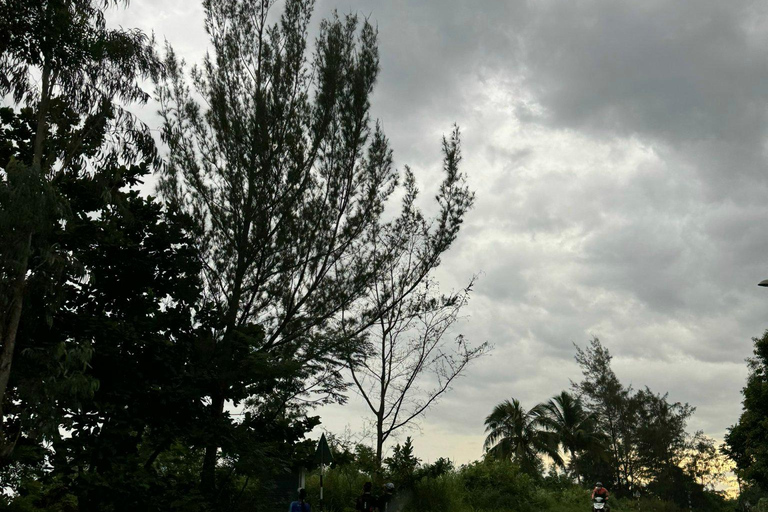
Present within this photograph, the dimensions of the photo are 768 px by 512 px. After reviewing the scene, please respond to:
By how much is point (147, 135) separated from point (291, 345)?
6.27m

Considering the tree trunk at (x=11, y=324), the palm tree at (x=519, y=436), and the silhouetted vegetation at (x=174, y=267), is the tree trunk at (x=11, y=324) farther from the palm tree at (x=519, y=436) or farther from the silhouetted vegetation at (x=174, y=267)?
the palm tree at (x=519, y=436)

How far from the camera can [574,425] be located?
49.7 metres

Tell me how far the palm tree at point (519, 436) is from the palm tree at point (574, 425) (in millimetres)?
3782

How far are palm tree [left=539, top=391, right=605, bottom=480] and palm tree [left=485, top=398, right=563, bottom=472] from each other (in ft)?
12.4

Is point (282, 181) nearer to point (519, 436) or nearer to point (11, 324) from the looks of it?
point (11, 324)

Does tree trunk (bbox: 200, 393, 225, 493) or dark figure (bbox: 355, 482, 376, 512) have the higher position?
tree trunk (bbox: 200, 393, 225, 493)

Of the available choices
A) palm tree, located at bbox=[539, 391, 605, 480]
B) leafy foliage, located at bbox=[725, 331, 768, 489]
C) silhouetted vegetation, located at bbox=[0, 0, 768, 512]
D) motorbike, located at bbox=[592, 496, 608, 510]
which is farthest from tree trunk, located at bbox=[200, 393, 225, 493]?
palm tree, located at bbox=[539, 391, 605, 480]

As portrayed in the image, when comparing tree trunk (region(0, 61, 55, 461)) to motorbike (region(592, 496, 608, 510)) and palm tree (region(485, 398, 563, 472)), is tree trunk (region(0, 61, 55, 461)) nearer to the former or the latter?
motorbike (region(592, 496, 608, 510))

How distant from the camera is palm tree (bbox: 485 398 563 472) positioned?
41.8 m

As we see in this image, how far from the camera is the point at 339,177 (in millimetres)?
17109

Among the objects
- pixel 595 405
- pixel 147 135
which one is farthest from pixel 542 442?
pixel 147 135

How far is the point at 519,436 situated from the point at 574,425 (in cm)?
928

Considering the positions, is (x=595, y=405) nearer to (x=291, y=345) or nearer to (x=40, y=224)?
(x=291, y=345)

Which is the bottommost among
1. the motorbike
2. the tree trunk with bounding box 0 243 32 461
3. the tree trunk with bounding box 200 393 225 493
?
the motorbike
